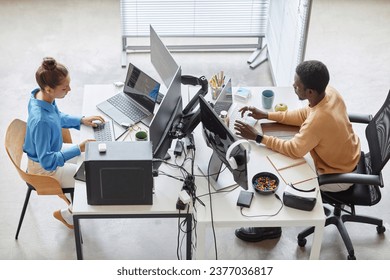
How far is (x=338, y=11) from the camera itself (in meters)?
6.61

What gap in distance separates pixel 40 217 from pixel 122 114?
2.99 ft

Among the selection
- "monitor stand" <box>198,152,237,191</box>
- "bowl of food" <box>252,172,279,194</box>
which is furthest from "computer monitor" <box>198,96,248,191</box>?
"bowl of food" <box>252,172,279,194</box>

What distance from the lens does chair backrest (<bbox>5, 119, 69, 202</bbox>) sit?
12.5 ft

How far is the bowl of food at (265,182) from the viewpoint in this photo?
11.6 feet

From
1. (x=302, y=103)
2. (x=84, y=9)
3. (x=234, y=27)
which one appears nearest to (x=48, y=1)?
(x=84, y=9)

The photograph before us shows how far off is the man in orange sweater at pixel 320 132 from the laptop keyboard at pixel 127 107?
647mm

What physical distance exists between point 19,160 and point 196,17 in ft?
8.37

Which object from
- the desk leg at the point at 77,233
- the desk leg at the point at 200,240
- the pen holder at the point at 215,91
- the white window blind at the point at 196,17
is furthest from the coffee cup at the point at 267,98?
the white window blind at the point at 196,17

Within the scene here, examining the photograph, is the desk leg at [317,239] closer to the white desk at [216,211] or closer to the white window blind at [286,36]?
the white desk at [216,211]

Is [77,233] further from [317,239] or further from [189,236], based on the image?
[317,239]

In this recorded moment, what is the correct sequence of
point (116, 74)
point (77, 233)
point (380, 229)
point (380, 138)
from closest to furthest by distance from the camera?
point (77, 233) → point (380, 138) → point (380, 229) → point (116, 74)

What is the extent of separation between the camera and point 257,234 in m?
4.16

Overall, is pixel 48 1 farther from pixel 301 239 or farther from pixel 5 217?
pixel 301 239

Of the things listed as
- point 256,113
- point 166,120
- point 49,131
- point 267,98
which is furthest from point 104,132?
point 267,98
